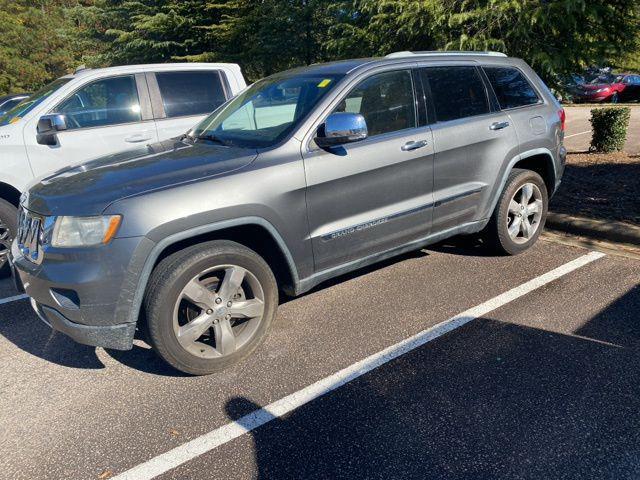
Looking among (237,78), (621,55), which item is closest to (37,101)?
(237,78)

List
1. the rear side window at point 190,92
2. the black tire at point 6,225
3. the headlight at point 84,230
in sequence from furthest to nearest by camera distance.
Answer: the rear side window at point 190,92 → the black tire at point 6,225 → the headlight at point 84,230

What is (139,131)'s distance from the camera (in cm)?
557

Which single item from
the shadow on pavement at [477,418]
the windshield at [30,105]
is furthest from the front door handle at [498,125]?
the windshield at [30,105]

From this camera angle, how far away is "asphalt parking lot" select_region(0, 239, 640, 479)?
7.82 ft

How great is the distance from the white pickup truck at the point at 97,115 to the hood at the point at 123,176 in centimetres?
190

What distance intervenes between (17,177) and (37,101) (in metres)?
0.91

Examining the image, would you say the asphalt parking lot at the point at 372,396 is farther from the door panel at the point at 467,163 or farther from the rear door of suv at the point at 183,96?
the rear door of suv at the point at 183,96

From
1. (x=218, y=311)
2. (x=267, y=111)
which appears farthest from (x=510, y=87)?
(x=218, y=311)

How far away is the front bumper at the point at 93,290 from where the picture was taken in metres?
2.70

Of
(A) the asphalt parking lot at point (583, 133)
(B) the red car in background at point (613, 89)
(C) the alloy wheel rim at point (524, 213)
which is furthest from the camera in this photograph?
(B) the red car in background at point (613, 89)

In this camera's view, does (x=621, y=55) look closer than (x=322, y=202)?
No

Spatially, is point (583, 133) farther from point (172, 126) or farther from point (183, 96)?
point (172, 126)

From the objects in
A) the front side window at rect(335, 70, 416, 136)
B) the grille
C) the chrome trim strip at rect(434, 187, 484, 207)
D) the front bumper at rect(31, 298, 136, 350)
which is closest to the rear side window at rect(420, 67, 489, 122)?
the front side window at rect(335, 70, 416, 136)

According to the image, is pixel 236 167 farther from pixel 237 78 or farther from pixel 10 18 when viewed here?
pixel 10 18
